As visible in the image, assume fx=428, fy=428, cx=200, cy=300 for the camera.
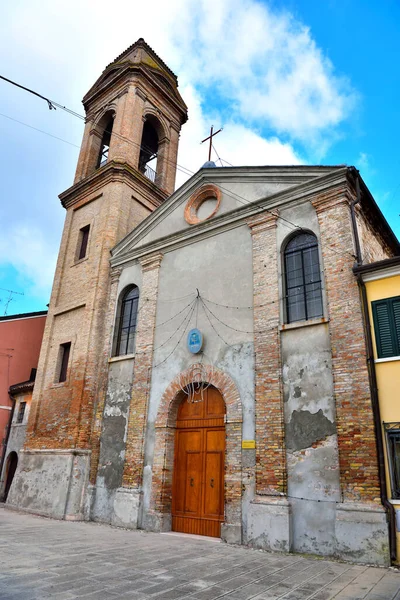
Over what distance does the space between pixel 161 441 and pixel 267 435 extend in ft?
9.69

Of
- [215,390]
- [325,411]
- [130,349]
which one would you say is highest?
[130,349]

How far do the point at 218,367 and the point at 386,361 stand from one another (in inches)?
147

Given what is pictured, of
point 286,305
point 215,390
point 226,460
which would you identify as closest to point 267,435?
point 226,460

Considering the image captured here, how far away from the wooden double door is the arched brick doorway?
180 mm

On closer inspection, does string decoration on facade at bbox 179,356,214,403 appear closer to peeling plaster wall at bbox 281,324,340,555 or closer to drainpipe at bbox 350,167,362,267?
peeling plaster wall at bbox 281,324,340,555

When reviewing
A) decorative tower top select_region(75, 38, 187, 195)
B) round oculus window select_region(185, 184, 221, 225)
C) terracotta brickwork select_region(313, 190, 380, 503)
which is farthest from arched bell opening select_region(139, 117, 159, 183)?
terracotta brickwork select_region(313, 190, 380, 503)

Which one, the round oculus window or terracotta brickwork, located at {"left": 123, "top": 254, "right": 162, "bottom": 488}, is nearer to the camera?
terracotta brickwork, located at {"left": 123, "top": 254, "right": 162, "bottom": 488}

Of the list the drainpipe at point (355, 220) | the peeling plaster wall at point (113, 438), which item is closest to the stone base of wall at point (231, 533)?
the peeling plaster wall at point (113, 438)

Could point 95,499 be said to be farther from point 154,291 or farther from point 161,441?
point 154,291

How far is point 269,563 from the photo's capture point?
21.8 ft

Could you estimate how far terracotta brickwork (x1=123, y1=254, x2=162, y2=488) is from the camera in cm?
1065

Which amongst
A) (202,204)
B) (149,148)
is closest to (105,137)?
(149,148)

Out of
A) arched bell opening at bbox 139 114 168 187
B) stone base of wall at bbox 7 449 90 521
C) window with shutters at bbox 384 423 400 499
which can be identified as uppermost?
arched bell opening at bbox 139 114 168 187

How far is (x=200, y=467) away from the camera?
31.9ft
